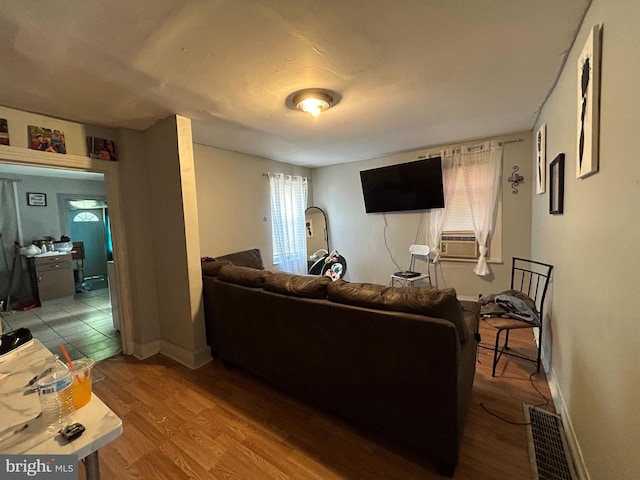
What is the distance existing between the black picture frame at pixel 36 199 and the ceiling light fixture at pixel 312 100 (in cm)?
568

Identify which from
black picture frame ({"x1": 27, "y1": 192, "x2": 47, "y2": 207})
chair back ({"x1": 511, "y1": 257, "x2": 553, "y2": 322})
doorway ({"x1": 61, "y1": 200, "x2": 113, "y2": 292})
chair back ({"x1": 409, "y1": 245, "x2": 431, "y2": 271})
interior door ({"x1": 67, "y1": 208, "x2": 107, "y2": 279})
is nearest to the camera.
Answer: chair back ({"x1": 511, "y1": 257, "x2": 553, "y2": 322})

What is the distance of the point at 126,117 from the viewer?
94.4 inches

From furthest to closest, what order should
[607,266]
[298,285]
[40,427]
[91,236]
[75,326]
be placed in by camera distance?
[91,236] < [75,326] < [298,285] < [607,266] < [40,427]

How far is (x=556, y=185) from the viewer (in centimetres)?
200

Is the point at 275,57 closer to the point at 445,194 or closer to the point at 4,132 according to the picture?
the point at 4,132

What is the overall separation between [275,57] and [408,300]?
162 cm

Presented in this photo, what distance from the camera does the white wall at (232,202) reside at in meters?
3.50

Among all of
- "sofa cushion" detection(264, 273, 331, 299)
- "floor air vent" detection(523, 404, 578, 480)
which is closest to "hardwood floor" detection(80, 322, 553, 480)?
"floor air vent" detection(523, 404, 578, 480)

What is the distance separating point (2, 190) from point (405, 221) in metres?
6.76

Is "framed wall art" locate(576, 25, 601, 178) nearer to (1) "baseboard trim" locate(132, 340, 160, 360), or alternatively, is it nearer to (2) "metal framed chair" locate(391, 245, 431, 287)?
(2) "metal framed chair" locate(391, 245, 431, 287)

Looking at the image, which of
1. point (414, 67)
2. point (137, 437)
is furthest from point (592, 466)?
point (137, 437)

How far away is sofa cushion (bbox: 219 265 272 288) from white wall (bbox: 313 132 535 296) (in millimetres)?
2847

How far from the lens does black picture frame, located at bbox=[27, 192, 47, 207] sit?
16.0 feet

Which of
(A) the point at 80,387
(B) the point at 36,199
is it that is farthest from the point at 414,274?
(B) the point at 36,199
